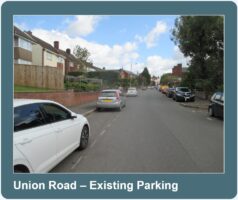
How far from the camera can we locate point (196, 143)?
861 centimetres

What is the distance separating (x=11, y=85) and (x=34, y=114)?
3.82ft

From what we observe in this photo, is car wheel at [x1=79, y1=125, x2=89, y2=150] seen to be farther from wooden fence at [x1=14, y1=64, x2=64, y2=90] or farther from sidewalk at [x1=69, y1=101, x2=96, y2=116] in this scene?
wooden fence at [x1=14, y1=64, x2=64, y2=90]

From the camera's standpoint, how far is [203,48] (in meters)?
29.5

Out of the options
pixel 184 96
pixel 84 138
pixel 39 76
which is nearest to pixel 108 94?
pixel 39 76

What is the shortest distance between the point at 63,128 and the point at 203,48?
2613 centimetres

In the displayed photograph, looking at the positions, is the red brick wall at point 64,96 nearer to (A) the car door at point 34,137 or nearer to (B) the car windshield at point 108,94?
(B) the car windshield at point 108,94

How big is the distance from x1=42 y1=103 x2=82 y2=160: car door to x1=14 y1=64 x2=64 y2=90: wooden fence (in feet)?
52.4

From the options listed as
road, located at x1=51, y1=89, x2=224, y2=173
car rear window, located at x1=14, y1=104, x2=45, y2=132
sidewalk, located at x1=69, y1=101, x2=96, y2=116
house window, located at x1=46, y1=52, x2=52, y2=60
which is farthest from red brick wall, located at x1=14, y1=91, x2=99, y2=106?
house window, located at x1=46, y1=52, x2=52, y2=60

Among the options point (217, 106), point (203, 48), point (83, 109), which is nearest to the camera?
point (217, 106)

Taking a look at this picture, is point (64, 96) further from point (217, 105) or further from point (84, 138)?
point (84, 138)

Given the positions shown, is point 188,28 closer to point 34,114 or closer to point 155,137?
point 155,137

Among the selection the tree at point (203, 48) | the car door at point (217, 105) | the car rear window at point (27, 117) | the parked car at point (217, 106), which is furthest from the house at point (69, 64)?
the car rear window at point (27, 117)

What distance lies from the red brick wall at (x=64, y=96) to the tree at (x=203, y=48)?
444 inches

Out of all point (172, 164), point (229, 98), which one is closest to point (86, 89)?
point (172, 164)
